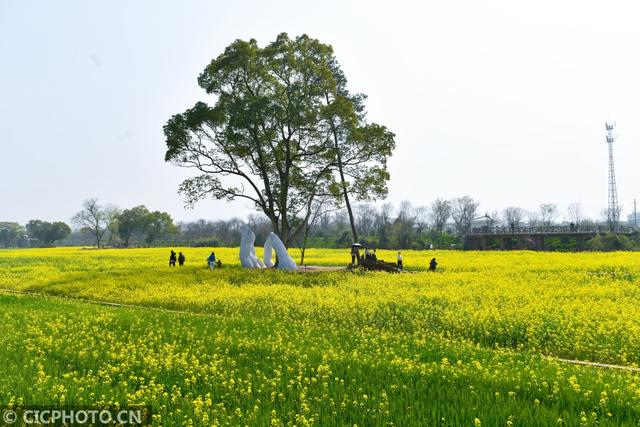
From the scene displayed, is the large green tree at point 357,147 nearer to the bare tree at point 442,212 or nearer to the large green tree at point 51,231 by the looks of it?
the bare tree at point 442,212

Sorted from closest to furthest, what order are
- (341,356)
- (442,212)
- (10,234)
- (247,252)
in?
(341,356) < (247,252) < (442,212) < (10,234)

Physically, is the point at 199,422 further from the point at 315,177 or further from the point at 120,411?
the point at 315,177

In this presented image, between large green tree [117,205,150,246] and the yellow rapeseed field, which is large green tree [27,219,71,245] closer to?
large green tree [117,205,150,246]

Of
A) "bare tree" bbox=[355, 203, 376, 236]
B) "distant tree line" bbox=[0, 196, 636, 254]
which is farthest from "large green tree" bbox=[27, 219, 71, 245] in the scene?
"bare tree" bbox=[355, 203, 376, 236]

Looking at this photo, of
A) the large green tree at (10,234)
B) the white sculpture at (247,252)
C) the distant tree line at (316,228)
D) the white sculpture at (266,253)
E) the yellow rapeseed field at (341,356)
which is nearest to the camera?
the yellow rapeseed field at (341,356)

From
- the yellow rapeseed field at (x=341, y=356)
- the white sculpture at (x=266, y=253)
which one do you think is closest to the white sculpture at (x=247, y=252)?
the white sculpture at (x=266, y=253)

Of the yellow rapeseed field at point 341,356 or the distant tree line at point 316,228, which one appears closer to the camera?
the yellow rapeseed field at point 341,356

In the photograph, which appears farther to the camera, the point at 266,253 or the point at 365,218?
the point at 365,218

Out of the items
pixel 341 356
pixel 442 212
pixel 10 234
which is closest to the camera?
pixel 341 356

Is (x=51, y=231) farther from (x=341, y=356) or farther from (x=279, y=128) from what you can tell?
(x=341, y=356)

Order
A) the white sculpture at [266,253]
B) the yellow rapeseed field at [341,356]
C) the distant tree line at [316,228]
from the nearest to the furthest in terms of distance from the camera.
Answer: the yellow rapeseed field at [341,356], the white sculpture at [266,253], the distant tree line at [316,228]

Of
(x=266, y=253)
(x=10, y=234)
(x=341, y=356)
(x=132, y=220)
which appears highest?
(x=132, y=220)

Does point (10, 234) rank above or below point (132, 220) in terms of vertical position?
below

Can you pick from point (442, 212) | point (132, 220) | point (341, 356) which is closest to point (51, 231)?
point (132, 220)
